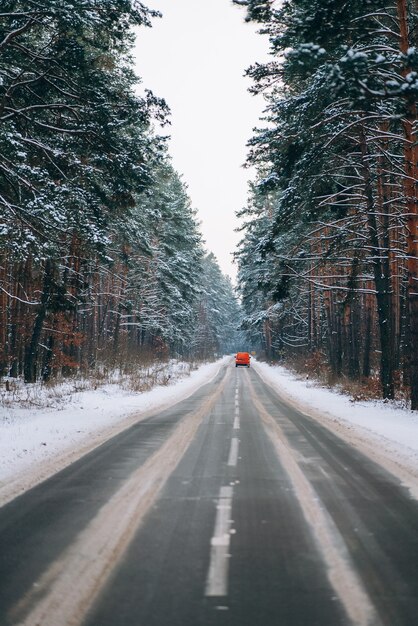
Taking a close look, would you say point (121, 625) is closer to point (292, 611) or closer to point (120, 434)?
point (292, 611)

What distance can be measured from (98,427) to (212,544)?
7358 millimetres

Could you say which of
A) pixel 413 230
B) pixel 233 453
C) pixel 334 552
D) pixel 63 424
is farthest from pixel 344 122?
pixel 334 552

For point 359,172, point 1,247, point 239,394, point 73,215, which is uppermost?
point 359,172

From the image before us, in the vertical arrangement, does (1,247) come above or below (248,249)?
below

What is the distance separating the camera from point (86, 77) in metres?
11.4

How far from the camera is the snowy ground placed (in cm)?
707

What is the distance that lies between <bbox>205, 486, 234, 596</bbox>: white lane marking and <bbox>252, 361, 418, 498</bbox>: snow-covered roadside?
2.32 m

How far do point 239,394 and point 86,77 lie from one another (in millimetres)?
13461

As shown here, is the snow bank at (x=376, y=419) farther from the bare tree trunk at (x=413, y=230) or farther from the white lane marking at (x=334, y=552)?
the white lane marking at (x=334, y=552)

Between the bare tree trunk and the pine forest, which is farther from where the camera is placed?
the bare tree trunk

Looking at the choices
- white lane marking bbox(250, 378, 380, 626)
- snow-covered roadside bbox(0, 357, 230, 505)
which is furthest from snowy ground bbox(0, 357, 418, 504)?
white lane marking bbox(250, 378, 380, 626)

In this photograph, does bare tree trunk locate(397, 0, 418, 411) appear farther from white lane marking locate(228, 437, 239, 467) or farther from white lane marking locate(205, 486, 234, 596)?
white lane marking locate(205, 486, 234, 596)

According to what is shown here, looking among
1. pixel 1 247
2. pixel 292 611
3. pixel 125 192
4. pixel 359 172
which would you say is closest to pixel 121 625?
pixel 292 611

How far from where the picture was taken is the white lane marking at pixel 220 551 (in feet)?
11.1
